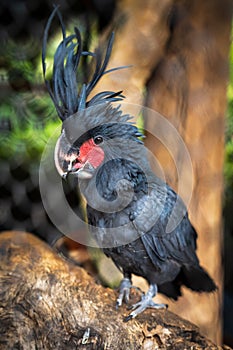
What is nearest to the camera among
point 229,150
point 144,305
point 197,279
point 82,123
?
point 82,123

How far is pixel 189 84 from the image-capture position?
1.42m

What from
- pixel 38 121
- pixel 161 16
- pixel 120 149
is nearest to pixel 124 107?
pixel 161 16

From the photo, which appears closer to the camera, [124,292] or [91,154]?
[91,154]

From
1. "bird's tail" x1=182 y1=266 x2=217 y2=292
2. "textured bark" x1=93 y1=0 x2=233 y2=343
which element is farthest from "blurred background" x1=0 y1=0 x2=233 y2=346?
"bird's tail" x1=182 y1=266 x2=217 y2=292

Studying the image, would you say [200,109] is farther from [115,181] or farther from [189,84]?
[115,181]

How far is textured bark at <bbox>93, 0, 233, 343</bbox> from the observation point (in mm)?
1396

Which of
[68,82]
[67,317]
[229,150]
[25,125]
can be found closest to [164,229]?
[67,317]

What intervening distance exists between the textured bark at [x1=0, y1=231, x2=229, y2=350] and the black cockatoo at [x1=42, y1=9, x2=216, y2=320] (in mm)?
55

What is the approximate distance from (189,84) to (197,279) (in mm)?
583

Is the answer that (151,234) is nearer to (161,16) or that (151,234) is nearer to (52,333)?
(52,333)

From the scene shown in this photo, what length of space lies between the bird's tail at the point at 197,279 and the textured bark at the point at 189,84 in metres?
0.27

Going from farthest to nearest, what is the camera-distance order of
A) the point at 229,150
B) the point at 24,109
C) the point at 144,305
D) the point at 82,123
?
the point at 24,109 < the point at 229,150 < the point at 144,305 < the point at 82,123

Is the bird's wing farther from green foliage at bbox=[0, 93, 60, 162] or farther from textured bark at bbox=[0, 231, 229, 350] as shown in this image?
green foliage at bbox=[0, 93, 60, 162]

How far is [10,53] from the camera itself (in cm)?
176
